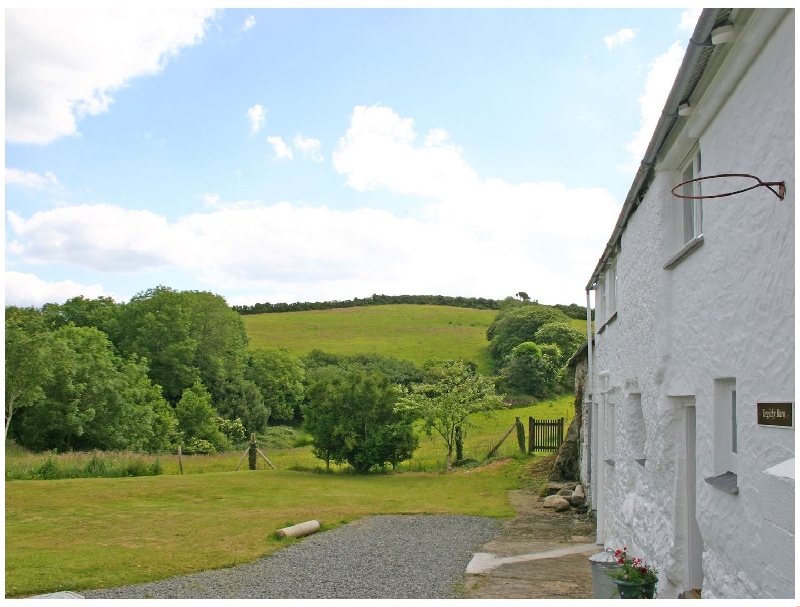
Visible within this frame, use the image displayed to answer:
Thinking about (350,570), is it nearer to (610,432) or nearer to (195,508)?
(610,432)

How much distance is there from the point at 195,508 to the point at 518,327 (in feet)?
152

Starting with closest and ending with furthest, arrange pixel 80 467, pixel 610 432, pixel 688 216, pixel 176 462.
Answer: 1. pixel 688 216
2. pixel 610 432
3. pixel 80 467
4. pixel 176 462

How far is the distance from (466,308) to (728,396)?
7791cm

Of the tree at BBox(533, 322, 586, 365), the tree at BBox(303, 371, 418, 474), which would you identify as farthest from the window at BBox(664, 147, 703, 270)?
the tree at BBox(533, 322, 586, 365)

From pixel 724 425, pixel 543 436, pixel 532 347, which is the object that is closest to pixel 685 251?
pixel 724 425

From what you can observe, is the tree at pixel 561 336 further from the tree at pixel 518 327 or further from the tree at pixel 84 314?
the tree at pixel 84 314

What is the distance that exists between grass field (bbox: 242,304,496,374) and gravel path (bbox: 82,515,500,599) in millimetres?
43805

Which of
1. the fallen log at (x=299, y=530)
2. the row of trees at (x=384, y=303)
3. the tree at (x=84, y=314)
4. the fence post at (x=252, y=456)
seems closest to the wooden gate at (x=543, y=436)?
the fence post at (x=252, y=456)

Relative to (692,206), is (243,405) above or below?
below

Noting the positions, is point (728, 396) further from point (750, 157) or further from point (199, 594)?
point (199, 594)

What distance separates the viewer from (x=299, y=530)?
1321 centimetres

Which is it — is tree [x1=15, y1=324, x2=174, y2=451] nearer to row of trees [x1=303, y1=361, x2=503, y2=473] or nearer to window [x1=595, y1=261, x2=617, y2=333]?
row of trees [x1=303, y1=361, x2=503, y2=473]

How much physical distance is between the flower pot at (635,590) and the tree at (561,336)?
4777 centimetres

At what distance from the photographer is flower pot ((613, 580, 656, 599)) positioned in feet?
22.7
